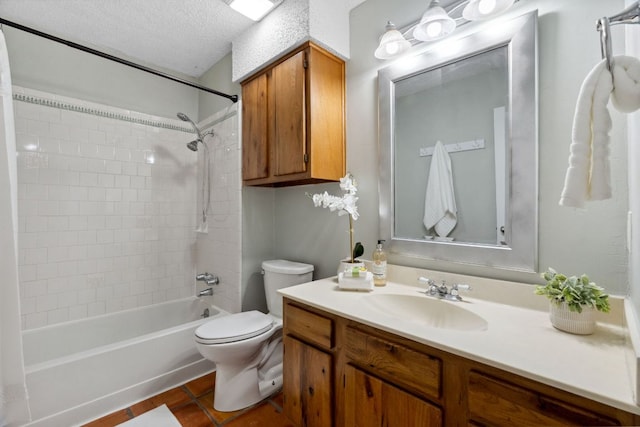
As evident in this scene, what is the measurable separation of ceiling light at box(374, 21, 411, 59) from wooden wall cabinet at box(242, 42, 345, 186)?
1.17ft

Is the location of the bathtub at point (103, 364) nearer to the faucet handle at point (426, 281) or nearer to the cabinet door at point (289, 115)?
the cabinet door at point (289, 115)

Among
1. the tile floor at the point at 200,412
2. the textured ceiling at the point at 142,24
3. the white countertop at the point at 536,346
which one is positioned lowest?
the tile floor at the point at 200,412

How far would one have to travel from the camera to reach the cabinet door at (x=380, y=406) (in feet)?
2.90

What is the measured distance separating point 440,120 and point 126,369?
2349 mm

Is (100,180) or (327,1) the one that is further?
(100,180)

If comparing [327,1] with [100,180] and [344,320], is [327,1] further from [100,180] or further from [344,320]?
[100,180]

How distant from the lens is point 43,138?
1980mm

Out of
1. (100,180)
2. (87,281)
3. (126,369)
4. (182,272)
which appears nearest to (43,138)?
(100,180)

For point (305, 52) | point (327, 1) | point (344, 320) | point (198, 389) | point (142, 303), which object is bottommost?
point (198, 389)

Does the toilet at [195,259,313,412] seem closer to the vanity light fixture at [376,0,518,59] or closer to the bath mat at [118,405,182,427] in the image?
the bath mat at [118,405,182,427]

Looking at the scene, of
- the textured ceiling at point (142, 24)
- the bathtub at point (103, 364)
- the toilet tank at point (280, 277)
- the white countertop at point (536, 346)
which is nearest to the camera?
the white countertop at point (536, 346)

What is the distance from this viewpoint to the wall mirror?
1.13 m

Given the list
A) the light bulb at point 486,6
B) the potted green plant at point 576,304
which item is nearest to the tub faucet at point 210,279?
the potted green plant at point 576,304

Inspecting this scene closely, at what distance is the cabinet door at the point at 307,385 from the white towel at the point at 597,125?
3.40 ft
